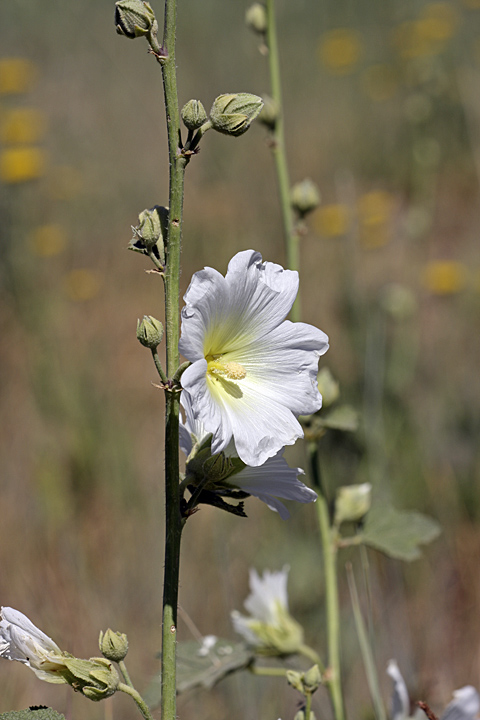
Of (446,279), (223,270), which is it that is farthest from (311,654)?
(223,270)

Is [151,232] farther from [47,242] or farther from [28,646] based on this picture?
[47,242]

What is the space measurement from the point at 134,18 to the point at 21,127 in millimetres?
4454

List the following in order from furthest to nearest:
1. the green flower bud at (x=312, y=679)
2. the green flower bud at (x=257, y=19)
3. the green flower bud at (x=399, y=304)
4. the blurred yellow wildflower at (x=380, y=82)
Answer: the blurred yellow wildflower at (x=380, y=82)
the green flower bud at (x=399, y=304)
the green flower bud at (x=257, y=19)
the green flower bud at (x=312, y=679)

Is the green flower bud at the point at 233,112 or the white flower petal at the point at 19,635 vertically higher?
the green flower bud at the point at 233,112

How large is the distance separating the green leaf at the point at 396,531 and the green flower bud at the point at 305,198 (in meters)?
0.73

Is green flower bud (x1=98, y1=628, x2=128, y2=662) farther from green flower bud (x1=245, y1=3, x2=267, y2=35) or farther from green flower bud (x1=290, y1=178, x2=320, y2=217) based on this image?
green flower bud (x1=245, y1=3, x2=267, y2=35)

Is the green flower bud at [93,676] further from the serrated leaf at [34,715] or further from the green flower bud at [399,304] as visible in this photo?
the green flower bud at [399,304]

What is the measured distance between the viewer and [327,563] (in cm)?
155

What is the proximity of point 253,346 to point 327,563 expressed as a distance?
28.4 inches

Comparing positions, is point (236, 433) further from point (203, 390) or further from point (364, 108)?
point (364, 108)

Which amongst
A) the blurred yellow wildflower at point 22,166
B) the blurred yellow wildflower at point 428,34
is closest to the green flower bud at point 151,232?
the blurred yellow wildflower at point 22,166

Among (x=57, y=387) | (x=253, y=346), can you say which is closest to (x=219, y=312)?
(x=253, y=346)

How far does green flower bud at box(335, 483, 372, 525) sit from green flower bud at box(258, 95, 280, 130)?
860 millimetres

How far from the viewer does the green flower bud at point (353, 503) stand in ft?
5.17
